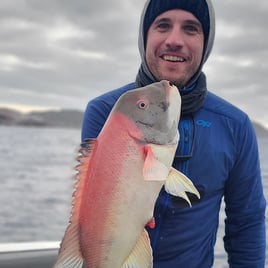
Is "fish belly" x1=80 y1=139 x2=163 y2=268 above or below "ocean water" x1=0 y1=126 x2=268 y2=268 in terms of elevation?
above

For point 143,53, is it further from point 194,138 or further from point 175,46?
point 194,138

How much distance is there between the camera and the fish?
189 cm

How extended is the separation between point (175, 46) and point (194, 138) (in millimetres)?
491

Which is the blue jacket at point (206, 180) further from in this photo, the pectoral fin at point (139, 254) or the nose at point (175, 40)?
the pectoral fin at point (139, 254)

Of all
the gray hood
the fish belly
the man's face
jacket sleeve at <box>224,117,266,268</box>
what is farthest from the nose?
the fish belly

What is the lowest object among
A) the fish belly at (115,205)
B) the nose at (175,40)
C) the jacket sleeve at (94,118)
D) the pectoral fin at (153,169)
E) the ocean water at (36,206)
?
the ocean water at (36,206)

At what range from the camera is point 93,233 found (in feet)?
6.37

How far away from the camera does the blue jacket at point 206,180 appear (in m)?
2.57

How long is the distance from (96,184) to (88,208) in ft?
0.33

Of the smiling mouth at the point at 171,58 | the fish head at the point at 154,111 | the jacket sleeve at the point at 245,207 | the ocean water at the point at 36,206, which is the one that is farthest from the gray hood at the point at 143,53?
the ocean water at the point at 36,206

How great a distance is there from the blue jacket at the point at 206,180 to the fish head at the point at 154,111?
0.64m

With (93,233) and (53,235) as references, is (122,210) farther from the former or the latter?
(53,235)

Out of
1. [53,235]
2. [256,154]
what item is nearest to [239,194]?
[256,154]

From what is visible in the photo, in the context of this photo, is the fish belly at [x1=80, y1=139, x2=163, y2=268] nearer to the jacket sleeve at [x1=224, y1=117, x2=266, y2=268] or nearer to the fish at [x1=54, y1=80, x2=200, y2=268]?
the fish at [x1=54, y1=80, x2=200, y2=268]
